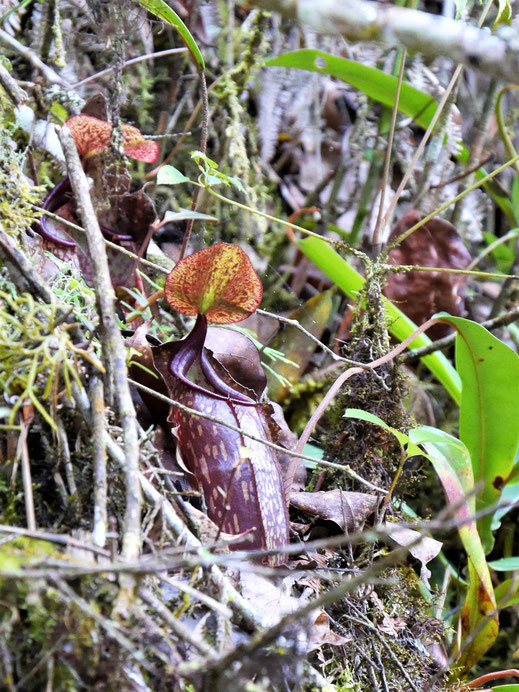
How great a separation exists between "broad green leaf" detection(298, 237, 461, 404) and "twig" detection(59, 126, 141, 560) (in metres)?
0.74

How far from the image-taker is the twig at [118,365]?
0.56m

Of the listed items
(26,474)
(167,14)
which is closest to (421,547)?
(26,474)

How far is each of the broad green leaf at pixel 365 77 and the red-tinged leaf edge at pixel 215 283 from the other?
95 cm

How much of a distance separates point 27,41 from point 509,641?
76.1 inches

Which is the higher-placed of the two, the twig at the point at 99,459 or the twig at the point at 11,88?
the twig at the point at 11,88

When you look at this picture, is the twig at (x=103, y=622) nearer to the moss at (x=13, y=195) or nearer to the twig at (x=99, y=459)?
the twig at (x=99, y=459)

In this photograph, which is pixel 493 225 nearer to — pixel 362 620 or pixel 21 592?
pixel 362 620

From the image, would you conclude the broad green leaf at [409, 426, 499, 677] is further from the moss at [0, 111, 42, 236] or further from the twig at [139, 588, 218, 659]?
the moss at [0, 111, 42, 236]

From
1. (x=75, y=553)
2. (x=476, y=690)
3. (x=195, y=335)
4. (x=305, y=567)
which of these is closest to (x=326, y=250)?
(x=195, y=335)

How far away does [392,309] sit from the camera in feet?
4.45

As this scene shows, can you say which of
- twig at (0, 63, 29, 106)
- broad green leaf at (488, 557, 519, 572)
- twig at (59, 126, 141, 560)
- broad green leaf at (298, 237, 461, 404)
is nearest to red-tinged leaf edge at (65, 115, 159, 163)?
twig at (0, 63, 29, 106)

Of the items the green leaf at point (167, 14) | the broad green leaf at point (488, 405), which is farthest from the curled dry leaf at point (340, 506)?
the green leaf at point (167, 14)

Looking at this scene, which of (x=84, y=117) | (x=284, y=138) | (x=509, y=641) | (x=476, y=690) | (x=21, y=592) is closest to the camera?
(x=21, y=592)

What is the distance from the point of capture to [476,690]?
39.8 inches
